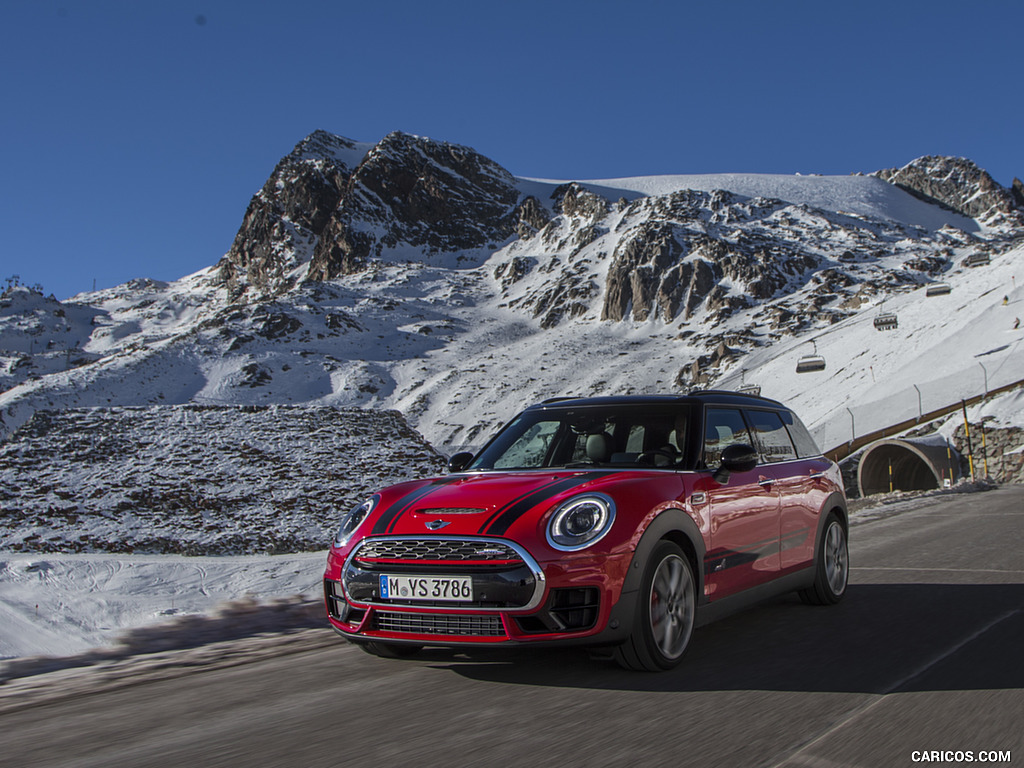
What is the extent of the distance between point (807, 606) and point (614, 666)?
2743 millimetres

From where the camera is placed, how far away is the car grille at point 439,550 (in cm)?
423

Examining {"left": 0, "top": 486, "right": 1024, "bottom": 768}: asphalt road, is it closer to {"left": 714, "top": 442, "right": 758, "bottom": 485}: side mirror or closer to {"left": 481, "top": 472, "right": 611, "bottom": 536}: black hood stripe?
{"left": 481, "top": 472, "right": 611, "bottom": 536}: black hood stripe

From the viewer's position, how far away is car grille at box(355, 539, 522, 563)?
423cm

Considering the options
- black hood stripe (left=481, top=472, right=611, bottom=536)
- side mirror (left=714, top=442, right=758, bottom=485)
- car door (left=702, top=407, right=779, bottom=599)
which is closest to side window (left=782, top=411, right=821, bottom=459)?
car door (left=702, top=407, right=779, bottom=599)

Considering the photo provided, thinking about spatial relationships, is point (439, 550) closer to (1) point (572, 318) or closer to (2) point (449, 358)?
(2) point (449, 358)

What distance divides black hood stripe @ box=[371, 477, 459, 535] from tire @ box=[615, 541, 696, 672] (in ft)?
4.31

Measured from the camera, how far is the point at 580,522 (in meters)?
4.38

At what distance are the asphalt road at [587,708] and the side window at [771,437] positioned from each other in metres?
1.22

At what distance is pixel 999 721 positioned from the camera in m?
3.75

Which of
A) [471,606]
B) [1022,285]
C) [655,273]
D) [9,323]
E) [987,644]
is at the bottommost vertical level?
[987,644]

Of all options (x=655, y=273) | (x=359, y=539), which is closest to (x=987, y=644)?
(x=359, y=539)

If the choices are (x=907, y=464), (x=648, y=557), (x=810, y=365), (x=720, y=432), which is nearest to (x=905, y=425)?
(x=907, y=464)

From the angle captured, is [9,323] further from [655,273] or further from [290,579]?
[290,579]

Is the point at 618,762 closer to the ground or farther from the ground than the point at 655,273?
closer to the ground
